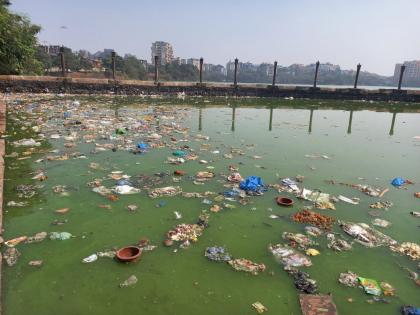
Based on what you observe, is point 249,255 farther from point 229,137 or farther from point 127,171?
point 229,137

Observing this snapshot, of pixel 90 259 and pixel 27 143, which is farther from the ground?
pixel 27 143

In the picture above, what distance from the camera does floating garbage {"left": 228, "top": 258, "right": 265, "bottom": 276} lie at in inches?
84.6

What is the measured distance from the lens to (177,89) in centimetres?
1594

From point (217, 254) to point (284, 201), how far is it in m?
1.16

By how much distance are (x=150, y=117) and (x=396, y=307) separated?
7.11 m

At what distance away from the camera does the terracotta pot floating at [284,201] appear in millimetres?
3154

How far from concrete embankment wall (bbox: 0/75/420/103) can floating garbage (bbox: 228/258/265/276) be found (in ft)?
43.6

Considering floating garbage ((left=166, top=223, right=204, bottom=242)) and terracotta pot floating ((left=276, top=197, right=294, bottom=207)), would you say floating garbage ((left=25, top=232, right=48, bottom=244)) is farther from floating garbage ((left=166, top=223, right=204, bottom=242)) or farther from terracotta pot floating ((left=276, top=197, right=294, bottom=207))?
terracotta pot floating ((left=276, top=197, right=294, bottom=207))

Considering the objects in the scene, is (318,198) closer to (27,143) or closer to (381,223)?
(381,223)

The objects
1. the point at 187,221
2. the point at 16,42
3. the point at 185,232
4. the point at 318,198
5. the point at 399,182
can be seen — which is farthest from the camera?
the point at 16,42

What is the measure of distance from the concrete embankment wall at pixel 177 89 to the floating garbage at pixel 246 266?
13.3 metres

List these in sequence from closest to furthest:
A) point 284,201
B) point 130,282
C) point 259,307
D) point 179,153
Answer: point 259,307 < point 130,282 < point 284,201 < point 179,153

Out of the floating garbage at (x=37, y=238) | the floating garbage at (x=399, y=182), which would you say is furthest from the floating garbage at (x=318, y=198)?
the floating garbage at (x=37, y=238)

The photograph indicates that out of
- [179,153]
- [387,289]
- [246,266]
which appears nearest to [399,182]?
[387,289]
